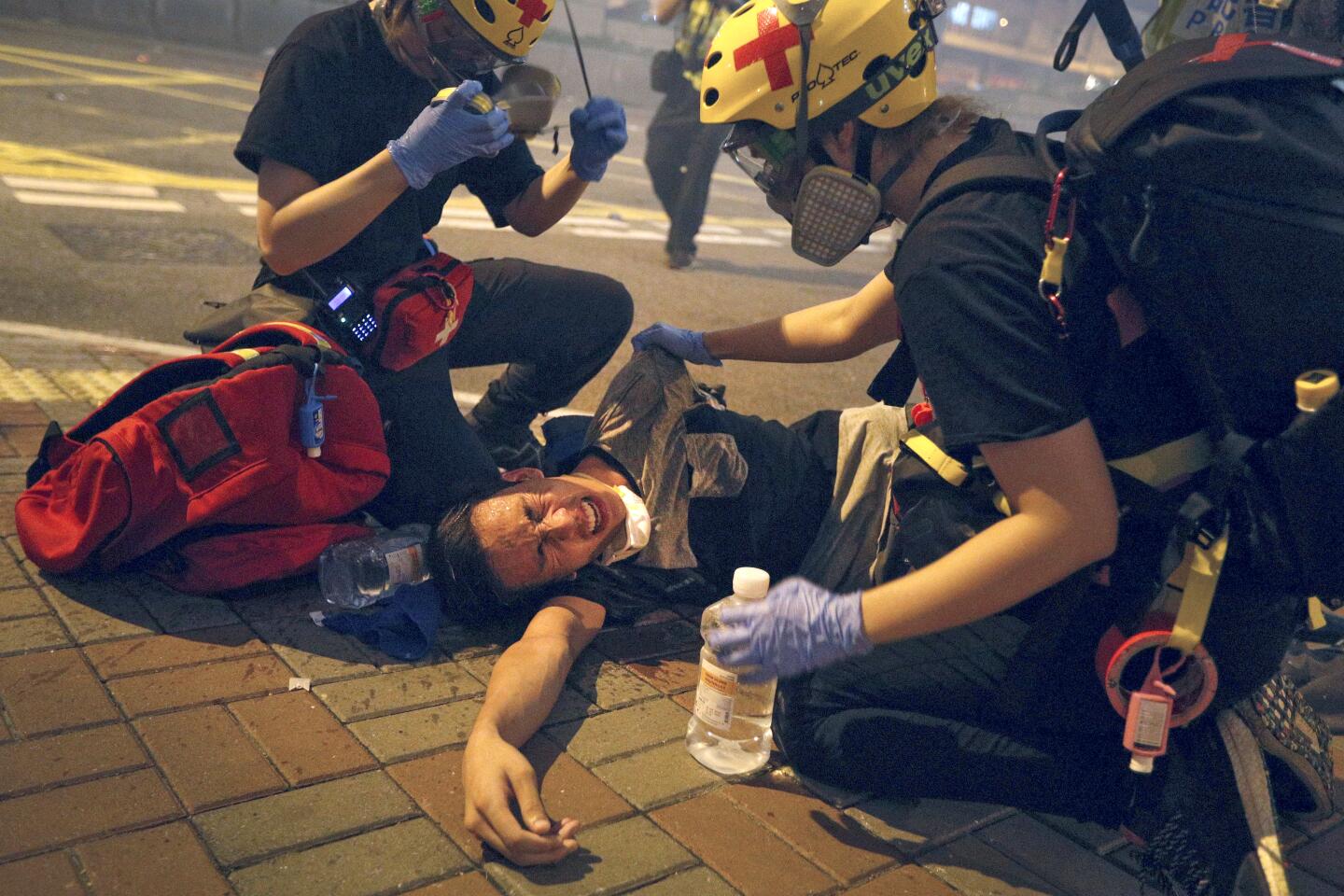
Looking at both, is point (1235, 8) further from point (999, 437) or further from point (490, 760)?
point (490, 760)

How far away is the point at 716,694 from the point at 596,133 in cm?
216

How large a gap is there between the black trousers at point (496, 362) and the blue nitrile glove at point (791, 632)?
1.41 meters

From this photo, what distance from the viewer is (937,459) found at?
2873mm

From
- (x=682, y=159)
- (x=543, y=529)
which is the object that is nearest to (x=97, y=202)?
(x=682, y=159)

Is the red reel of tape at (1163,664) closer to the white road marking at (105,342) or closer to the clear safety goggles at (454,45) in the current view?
the clear safety goggles at (454,45)

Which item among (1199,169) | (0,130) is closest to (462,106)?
(1199,169)

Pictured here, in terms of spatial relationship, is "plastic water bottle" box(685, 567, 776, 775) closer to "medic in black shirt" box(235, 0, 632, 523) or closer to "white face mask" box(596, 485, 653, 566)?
"white face mask" box(596, 485, 653, 566)

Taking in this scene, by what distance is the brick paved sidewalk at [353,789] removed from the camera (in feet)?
8.05

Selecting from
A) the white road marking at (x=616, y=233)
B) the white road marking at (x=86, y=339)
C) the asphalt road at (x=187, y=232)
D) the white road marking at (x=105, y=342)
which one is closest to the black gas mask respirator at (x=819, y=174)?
the white road marking at (x=105, y=342)

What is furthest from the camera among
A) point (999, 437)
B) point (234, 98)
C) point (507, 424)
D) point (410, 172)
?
point (234, 98)

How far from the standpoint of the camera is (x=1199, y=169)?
2238mm

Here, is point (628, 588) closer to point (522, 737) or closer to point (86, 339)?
point (522, 737)

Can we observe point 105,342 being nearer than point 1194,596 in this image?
No

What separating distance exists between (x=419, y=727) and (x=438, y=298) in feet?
5.02
